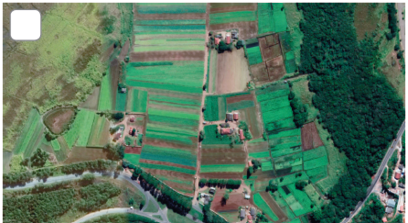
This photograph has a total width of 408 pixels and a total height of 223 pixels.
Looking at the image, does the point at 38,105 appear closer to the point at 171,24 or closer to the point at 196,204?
the point at 171,24

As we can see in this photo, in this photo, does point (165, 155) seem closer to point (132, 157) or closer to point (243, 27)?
point (132, 157)

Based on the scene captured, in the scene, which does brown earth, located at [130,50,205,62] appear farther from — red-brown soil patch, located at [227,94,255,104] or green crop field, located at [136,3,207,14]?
red-brown soil patch, located at [227,94,255,104]

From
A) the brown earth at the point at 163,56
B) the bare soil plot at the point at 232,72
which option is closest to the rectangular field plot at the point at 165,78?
A: the brown earth at the point at 163,56

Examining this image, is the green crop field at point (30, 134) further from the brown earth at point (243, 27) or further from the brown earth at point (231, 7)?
the brown earth at point (231, 7)

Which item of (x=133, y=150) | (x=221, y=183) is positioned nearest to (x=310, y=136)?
(x=221, y=183)

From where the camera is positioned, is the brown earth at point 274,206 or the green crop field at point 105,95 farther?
the brown earth at point 274,206

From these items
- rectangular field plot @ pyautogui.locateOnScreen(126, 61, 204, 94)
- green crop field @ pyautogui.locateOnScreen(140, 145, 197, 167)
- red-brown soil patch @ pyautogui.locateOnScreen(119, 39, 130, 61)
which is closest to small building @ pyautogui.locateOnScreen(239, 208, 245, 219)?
green crop field @ pyautogui.locateOnScreen(140, 145, 197, 167)
